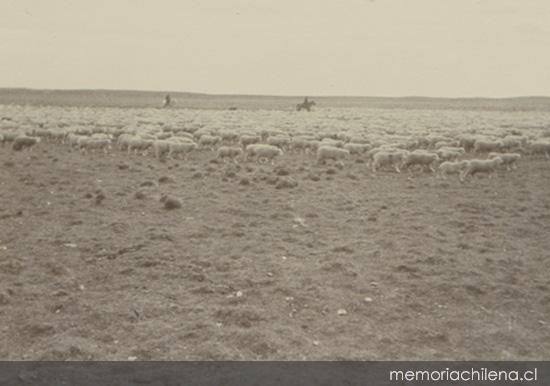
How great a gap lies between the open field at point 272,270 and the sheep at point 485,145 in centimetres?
704

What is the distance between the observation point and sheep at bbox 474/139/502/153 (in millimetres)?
20547

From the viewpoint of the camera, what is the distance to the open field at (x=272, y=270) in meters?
5.71

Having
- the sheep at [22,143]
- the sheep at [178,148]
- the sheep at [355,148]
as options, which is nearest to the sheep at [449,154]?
the sheep at [355,148]

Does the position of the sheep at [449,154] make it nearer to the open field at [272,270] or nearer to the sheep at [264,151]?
the open field at [272,270]

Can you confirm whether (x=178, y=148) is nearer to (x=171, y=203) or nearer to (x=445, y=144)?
(x=171, y=203)

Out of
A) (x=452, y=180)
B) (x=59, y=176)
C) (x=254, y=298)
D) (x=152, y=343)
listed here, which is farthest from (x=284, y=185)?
(x=152, y=343)

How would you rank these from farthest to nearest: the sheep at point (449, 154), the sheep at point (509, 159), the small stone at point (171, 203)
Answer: the sheep at point (449, 154) → the sheep at point (509, 159) → the small stone at point (171, 203)

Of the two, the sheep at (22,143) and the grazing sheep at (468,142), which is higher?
the grazing sheep at (468,142)

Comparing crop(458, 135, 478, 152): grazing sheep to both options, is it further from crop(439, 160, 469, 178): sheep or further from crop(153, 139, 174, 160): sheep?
crop(153, 139, 174, 160): sheep

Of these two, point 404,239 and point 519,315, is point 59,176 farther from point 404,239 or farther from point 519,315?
point 519,315

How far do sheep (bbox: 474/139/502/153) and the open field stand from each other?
23.1ft

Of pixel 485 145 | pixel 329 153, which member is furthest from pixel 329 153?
pixel 485 145

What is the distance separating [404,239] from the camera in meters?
9.20

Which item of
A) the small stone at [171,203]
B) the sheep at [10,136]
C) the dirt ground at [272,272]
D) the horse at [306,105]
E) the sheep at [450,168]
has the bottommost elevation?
the dirt ground at [272,272]
